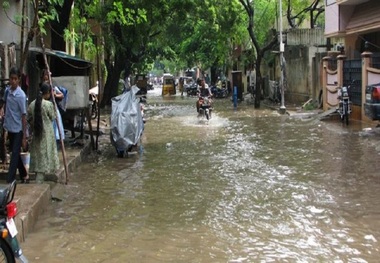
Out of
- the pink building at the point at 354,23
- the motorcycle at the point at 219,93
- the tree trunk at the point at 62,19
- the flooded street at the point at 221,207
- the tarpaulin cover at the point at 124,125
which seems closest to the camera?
the flooded street at the point at 221,207

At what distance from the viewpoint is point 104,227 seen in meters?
6.14

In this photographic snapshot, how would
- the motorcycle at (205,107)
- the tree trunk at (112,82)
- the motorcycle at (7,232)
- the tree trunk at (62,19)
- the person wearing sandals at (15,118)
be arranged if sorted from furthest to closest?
the tree trunk at (112,82), the motorcycle at (205,107), the tree trunk at (62,19), the person wearing sandals at (15,118), the motorcycle at (7,232)

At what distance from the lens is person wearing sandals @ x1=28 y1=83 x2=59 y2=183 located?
24.2 ft

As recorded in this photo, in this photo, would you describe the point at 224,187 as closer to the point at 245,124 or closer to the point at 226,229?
the point at 226,229

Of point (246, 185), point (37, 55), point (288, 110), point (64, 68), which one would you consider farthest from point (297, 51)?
point (246, 185)

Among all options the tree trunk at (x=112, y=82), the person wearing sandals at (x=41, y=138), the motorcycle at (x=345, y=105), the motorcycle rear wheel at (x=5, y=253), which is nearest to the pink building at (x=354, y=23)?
the motorcycle at (x=345, y=105)

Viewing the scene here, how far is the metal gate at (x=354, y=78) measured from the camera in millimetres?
17062

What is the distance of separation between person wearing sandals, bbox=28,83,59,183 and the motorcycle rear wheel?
3374 mm

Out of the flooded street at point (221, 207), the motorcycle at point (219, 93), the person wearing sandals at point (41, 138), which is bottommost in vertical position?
the motorcycle at point (219, 93)

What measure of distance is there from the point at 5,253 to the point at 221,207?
11.2 ft

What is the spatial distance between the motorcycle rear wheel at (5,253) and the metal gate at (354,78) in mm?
14825

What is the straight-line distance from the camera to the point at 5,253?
163 inches

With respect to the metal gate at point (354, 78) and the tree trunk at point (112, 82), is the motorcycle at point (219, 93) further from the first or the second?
the metal gate at point (354, 78)

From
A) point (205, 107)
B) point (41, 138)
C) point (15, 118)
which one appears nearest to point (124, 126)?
point (41, 138)
